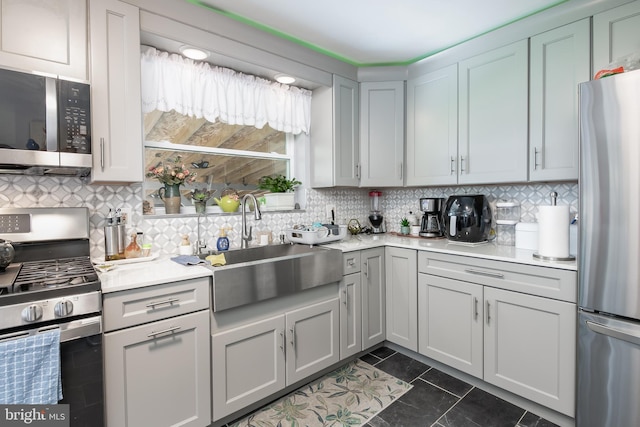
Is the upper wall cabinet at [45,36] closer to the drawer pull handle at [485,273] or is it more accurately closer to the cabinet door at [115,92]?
the cabinet door at [115,92]

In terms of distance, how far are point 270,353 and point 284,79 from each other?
2014 millimetres

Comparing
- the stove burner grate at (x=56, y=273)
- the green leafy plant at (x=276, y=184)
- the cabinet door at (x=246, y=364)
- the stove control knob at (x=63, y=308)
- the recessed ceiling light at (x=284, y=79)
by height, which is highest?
the recessed ceiling light at (x=284, y=79)

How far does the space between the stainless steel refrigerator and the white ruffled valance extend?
1.96 metres

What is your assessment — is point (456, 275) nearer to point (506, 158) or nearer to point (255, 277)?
point (506, 158)

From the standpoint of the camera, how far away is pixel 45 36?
149cm

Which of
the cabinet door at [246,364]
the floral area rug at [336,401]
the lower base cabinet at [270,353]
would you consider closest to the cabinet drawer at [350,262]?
the lower base cabinet at [270,353]

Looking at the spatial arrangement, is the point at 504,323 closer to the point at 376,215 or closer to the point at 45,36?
the point at 376,215

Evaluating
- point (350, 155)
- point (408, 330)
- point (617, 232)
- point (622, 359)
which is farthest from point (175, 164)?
point (622, 359)

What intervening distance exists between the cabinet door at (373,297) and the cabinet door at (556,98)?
1.22m

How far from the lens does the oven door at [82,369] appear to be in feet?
4.00

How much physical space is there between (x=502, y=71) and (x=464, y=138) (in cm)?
50

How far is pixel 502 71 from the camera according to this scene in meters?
2.28

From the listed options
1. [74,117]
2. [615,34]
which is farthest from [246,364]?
[615,34]

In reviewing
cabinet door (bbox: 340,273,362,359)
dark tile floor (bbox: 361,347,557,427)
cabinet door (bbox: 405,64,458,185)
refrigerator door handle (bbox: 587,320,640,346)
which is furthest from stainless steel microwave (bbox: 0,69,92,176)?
refrigerator door handle (bbox: 587,320,640,346)
